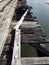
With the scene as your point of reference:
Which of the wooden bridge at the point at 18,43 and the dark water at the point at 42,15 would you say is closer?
the wooden bridge at the point at 18,43

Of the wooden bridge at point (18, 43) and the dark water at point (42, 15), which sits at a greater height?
the wooden bridge at point (18, 43)

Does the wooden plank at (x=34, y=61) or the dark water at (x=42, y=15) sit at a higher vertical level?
the wooden plank at (x=34, y=61)

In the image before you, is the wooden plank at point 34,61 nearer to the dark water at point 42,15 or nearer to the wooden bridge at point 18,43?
the wooden bridge at point 18,43

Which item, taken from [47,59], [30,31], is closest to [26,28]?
[30,31]

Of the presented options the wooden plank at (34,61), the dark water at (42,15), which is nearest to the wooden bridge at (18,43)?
the wooden plank at (34,61)

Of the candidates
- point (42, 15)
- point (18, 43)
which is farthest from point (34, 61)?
point (42, 15)

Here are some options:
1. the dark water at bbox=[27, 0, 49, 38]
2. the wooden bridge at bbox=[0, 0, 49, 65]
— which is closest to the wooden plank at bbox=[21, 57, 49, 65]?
the wooden bridge at bbox=[0, 0, 49, 65]

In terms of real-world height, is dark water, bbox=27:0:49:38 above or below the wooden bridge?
below

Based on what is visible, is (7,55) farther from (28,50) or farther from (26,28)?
(28,50)

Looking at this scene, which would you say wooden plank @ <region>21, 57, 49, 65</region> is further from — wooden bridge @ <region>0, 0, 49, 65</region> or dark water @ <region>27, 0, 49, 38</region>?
dark water @ <region>27, 0, 49, 38</region>

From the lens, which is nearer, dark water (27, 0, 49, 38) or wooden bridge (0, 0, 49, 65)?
wooden bridge (0, 0, 49, 65)

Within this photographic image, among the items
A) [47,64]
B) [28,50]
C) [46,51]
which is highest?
[47,64]
